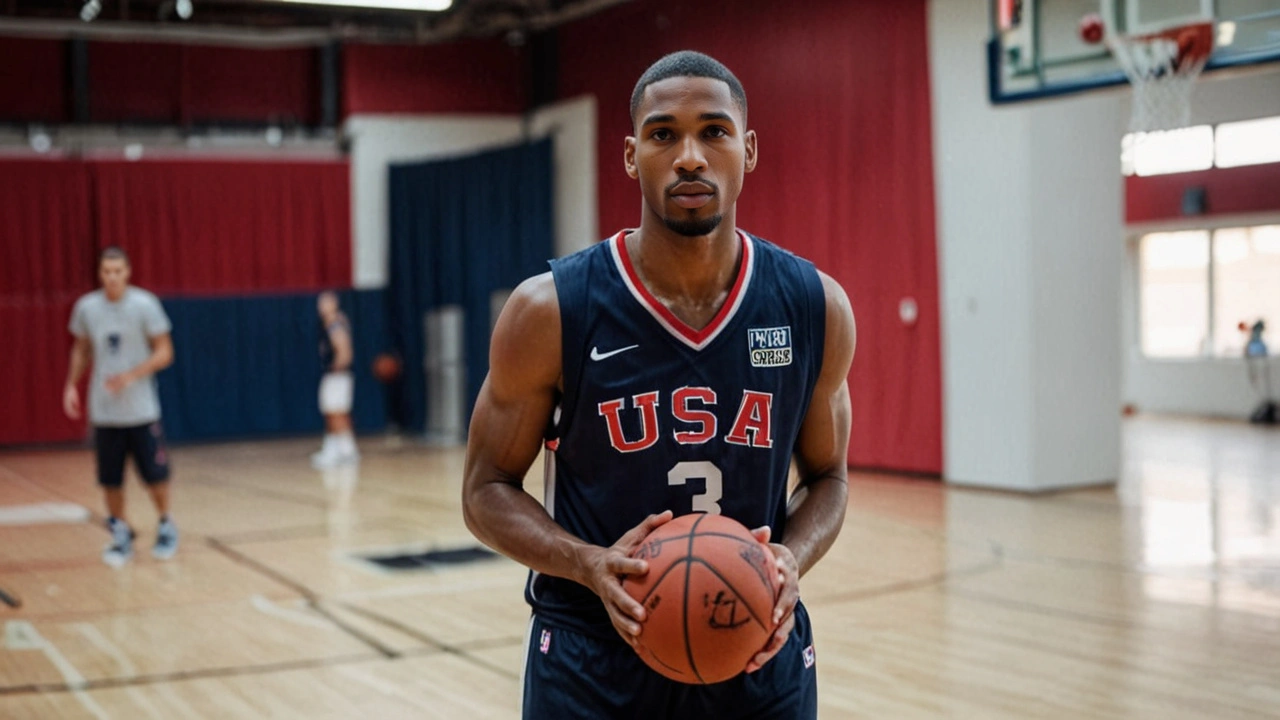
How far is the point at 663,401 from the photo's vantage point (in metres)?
2.37

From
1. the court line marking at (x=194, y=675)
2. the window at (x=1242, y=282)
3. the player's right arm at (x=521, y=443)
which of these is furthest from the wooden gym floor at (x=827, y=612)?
the window at (x=1242, y=282)

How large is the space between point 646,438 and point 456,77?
1566 centimetres

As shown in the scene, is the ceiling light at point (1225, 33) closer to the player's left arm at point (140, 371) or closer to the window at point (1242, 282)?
the player's left arm at point (140, 371)

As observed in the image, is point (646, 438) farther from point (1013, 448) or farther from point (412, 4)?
point (412, 4)

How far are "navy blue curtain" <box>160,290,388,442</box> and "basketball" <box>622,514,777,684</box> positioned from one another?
50.8 feet

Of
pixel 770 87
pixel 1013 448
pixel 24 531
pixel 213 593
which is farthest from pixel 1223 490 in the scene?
pixel 24 531

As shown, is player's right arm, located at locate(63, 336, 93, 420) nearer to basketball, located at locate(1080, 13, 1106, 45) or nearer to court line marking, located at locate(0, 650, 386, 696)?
court line marking, located at locate(0, 650, 386, 696)

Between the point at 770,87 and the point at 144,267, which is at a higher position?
the point at 770,87

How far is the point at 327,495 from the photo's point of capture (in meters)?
11.9

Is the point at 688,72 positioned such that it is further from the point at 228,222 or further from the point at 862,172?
the point at 228,222

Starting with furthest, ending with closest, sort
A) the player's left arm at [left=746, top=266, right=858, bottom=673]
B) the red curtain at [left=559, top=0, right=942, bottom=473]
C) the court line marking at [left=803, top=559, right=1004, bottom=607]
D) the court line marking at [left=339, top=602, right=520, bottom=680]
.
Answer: the red curtain at [left=559, top=0, right=942, bottom=473]
the court line marking at [left=803, top=559, right=1004, bottom=607]
the court line marking at [left=339, top=602, right=520, bottom=680]
the player's left arm at [left=746, top=266, right=858, bottom=673]

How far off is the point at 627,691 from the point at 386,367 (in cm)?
1493

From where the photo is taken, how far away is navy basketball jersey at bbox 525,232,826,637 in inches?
93.4

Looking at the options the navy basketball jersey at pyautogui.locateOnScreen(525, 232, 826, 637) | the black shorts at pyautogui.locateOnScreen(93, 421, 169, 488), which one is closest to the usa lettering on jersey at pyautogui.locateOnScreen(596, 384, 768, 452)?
the navy basketball jersey at pyautogui.locateOnScreen(525, 232, 826, 637)
